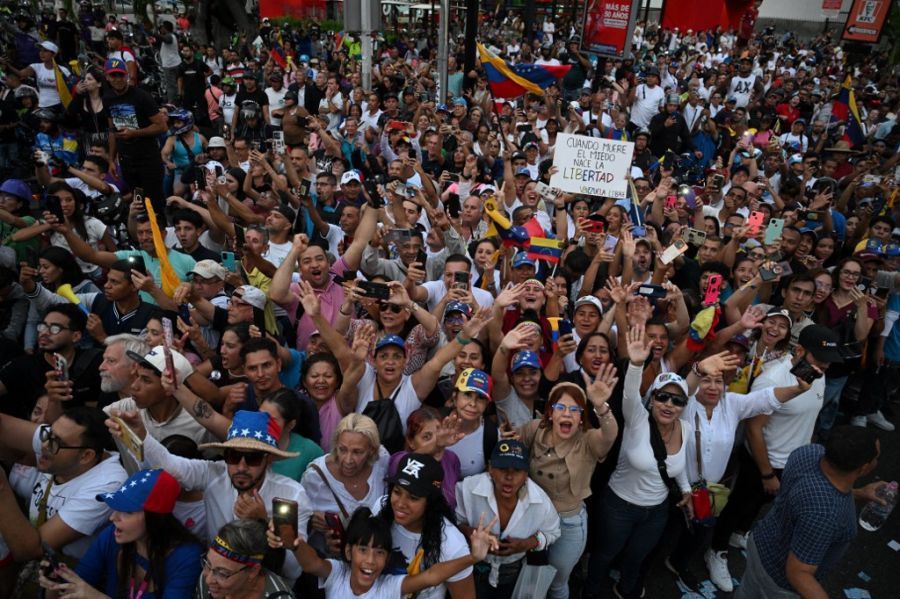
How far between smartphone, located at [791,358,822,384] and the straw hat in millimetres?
2923

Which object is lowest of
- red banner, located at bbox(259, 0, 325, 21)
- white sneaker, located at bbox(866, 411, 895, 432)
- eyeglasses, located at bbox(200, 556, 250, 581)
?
white sneaker, located at bbox(866, 411, 895, 432)

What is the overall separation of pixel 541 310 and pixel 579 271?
3.59 feet

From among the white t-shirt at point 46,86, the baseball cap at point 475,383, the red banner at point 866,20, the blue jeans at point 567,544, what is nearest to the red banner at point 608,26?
the white t-shirt at point 46,86

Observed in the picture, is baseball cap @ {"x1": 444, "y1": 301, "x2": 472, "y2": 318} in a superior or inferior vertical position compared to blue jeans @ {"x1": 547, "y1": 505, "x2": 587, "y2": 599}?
superior

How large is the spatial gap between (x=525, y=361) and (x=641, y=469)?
0.89 meters

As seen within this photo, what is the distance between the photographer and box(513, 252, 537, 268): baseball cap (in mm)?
4809

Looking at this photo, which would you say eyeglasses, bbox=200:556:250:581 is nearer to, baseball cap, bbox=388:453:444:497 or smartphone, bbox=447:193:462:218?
baseball cap, bbox=388:453:444:497

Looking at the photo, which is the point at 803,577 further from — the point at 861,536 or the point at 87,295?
the point at 87,295

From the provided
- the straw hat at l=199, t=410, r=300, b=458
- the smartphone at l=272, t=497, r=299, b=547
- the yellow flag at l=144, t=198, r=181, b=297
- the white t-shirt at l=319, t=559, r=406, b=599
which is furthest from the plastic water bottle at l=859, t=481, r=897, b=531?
the yellow flag at l=144, t=198, r=181, b=297

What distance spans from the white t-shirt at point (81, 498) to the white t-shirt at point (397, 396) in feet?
4.25

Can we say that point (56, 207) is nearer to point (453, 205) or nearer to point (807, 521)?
point (453, 205)

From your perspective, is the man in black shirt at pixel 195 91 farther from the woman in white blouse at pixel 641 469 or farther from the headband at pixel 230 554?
the headband at pixel 230 554

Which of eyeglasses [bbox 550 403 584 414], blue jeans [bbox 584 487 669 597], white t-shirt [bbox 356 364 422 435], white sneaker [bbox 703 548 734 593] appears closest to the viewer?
eyeglasses [bbox 550 403 584 414]

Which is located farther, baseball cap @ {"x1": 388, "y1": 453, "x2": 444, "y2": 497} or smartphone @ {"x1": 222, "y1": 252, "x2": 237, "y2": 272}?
smartphone @ {"x1": 222, "y1": 252, "x2": 237, "y2": 272}
